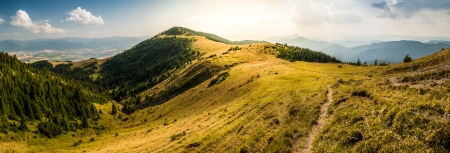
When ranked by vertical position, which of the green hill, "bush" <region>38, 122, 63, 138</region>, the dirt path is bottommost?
"bush" <region>38, 122, 63, 138</region>

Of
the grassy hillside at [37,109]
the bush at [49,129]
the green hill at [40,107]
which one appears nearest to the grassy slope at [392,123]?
the bush at [49,129]

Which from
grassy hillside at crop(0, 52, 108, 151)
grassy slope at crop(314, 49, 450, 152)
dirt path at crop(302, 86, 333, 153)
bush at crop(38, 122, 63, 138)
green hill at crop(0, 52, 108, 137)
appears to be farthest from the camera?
green hill at crop(0, 52, 108, 137)

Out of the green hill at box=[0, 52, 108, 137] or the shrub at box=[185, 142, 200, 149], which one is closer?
the shrub at box=[185, 142, 200, 149]

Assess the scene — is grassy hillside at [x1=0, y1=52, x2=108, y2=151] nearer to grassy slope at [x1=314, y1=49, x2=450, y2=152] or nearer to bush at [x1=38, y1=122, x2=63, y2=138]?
bush at [x1=38, y1=122, x2=63, y2=138]

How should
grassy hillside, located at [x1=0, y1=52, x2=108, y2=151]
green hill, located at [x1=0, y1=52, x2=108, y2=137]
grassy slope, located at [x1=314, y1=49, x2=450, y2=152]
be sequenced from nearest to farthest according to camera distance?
grassy slope, located at [x1=314, y1=49, x2=450, y2=152] < grassy hillside, located at [x1=0, y1=52, x2=108, y2=151] < green hill, located at [x1=0, y1=52, x2=108, y2=137]

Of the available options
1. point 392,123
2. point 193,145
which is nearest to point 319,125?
point 392,123

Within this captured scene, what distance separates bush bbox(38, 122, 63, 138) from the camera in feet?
315

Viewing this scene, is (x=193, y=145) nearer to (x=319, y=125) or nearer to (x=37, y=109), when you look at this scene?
(x=319, y=125)

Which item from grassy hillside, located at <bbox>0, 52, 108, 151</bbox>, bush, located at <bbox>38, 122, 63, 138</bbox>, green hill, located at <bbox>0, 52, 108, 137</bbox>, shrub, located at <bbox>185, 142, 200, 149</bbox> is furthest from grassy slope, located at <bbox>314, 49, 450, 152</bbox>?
green hill, located at <bbox>0, 52, 108, 137</bbox>

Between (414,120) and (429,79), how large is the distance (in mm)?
21112

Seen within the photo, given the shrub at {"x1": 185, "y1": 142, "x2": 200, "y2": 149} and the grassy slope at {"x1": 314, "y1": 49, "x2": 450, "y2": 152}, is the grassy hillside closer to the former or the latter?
the shrub at {"x1": 185, "y1": 142, "x2": 200, "y2": 149}

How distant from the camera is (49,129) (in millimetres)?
97375

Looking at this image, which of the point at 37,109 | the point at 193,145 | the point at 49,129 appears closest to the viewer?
the point at 193,145

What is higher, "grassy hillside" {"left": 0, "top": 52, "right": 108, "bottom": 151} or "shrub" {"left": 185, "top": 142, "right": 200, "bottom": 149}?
"shrub" {"left": 185, "top": 142, "right": 200, "bottom": 149}
